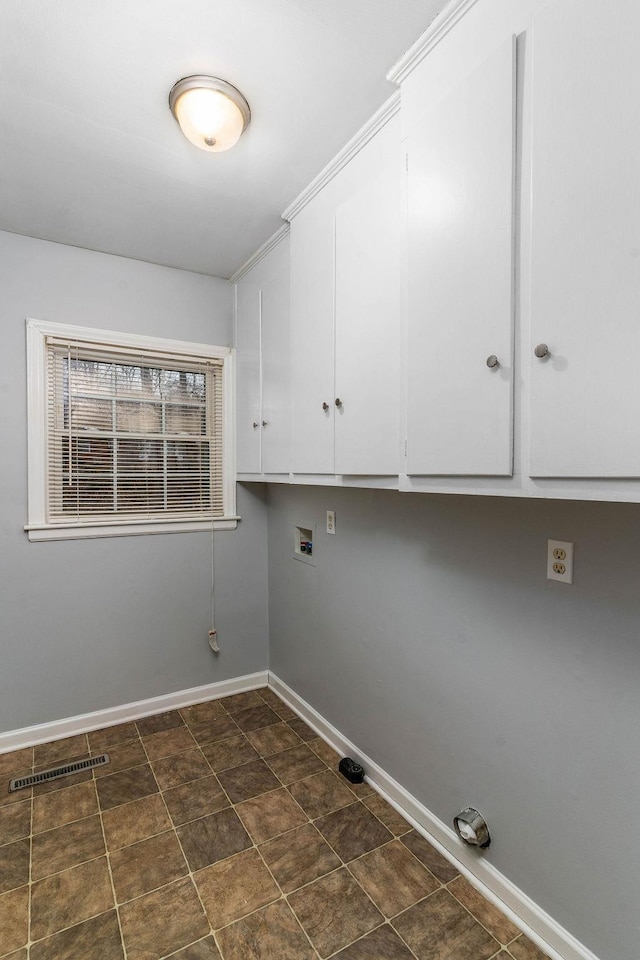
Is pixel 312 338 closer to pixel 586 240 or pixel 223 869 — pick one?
pixel 586 240

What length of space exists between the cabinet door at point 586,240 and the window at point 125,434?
87.7 inches

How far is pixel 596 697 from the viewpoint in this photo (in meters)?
1.27

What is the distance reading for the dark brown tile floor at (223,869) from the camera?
1418 mm

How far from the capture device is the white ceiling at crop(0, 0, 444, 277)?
1249 millimetres

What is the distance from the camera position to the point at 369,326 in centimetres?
164

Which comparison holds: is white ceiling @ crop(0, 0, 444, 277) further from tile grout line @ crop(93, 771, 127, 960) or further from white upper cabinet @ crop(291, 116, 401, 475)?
tile grout line @ crop(93, 771, 127, 960)

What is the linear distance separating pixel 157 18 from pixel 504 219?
1062 millimetres

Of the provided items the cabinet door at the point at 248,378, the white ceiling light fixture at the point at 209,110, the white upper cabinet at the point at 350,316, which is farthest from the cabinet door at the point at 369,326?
the cabinet door at the point at 248,378

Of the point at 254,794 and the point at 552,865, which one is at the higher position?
the point at 552,865

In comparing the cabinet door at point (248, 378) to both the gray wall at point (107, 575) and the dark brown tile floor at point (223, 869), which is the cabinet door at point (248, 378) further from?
the dark brown tile floor at point (223, 869)

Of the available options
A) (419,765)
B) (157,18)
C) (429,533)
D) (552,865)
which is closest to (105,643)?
(419,765)

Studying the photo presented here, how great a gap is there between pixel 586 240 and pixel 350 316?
907 mm

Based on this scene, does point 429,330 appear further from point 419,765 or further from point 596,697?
point 419,765

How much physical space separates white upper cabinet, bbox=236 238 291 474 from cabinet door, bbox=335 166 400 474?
0.55 metres
